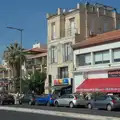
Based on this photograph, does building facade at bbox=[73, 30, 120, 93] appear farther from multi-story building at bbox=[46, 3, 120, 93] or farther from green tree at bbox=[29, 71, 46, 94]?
green tree at bbox=[29, 71, 46, 94]

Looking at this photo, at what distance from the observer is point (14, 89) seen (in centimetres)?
7919

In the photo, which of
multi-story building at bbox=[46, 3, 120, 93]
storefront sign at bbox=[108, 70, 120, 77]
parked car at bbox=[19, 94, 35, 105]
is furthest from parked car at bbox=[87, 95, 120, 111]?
multi-story building at bbox=[46, 3, 120, 93]

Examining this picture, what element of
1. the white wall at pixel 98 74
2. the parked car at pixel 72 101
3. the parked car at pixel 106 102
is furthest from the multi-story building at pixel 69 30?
the parked car at pixel 106 102

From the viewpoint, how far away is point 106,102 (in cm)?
A: 3784

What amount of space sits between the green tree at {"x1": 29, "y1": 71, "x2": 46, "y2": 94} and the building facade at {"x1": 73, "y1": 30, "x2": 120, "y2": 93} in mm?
16399

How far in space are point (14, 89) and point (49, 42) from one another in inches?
725

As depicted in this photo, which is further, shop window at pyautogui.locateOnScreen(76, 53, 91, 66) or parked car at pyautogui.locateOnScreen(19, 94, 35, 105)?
Result: shop window at pyautogui.locateOnScreen(76, 53, 91, 66)

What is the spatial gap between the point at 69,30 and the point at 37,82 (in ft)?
51.8

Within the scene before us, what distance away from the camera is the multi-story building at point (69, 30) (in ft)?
197

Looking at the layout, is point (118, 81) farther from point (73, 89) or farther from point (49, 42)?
point (49, 42)

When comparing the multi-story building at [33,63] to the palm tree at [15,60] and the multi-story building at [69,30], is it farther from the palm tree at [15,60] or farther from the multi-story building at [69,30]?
the multi-story building at [69,30]

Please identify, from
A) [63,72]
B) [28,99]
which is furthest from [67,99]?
[63,72]

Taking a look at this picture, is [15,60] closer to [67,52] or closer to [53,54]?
[53,54]

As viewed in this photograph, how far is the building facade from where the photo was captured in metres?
50.0
